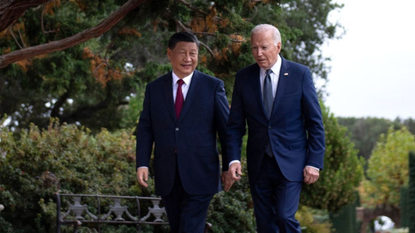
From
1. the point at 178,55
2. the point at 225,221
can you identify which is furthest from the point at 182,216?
the point at 225,221

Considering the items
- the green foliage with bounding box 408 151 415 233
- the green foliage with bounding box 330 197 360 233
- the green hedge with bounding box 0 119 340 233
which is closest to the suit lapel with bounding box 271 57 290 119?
the green hedge with bounding box 0 119 340 233

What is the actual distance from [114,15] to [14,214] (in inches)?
150

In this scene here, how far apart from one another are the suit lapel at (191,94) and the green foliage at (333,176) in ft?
43.0

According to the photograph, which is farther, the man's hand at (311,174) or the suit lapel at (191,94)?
the suit lapel at (191,94)

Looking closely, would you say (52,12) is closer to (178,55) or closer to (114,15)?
(114,15)

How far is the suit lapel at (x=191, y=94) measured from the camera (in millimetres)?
4953

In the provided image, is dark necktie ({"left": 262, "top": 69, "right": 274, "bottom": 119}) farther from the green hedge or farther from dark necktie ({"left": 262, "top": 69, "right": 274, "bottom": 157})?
the green hedge

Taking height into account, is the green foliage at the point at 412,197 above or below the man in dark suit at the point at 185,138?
below

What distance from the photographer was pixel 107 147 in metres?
11.4

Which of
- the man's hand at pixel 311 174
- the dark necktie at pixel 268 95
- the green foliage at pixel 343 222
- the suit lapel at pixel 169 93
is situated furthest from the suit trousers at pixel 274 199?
the green foliage at pixel 343 222

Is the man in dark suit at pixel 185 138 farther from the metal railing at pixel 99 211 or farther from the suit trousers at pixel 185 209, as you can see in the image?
the metal railing at pixel 99 211

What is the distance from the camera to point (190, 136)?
4.91 m

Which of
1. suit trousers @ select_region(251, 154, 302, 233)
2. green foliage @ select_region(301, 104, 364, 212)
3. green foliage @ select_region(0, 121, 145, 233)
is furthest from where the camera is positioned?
green foliage @ select_region(301, 104, 364, 212)

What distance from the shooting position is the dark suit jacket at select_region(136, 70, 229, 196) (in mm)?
4898
